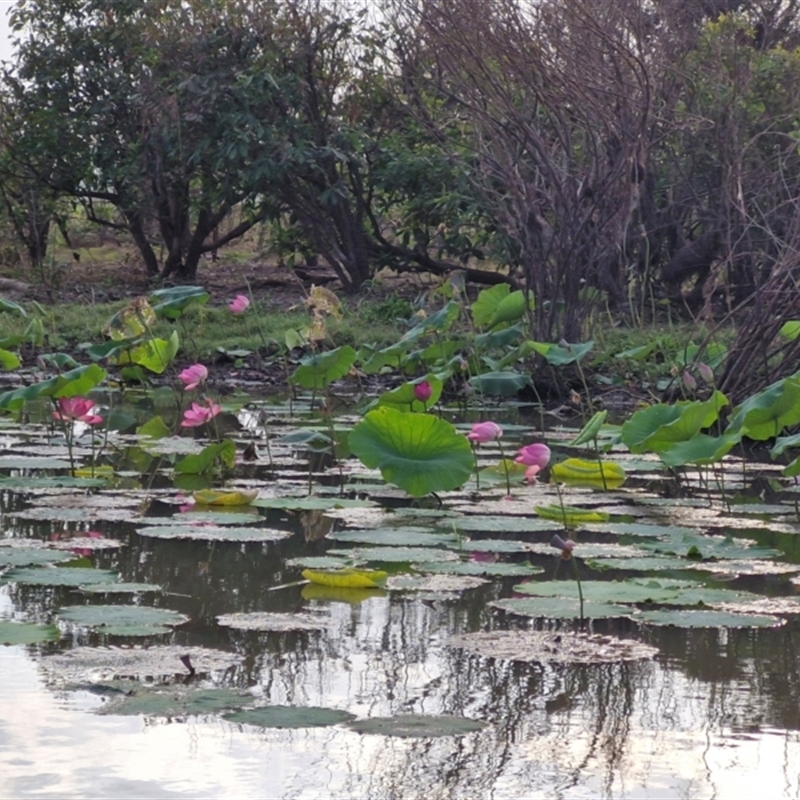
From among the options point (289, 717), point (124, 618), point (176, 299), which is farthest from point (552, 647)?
point (176, 299)

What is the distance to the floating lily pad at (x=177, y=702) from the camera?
2006 mm

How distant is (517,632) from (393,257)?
30.8 ft

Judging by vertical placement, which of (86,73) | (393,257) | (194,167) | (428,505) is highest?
(86,73)

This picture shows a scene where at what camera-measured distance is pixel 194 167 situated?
11.9m

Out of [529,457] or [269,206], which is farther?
[269,206]

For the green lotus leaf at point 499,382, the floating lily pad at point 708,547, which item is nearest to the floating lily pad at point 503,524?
the floating lily pad at point 708,547

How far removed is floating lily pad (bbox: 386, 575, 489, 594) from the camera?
114 inches

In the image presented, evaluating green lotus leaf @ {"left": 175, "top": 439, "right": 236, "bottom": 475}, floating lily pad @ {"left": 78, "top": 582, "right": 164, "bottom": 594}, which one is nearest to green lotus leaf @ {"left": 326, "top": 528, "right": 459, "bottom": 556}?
floating lily pad @ {"left": 78, "top": 582, "right": 164, "bottom": 594}

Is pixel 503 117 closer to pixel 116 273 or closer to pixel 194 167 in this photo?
pixel 194 167

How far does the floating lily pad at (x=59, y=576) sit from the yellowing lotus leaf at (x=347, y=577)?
393 mm

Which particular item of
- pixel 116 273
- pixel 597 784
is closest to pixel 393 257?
pixel 116 273

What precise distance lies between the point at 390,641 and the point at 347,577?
41cm

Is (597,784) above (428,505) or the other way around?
the other way around

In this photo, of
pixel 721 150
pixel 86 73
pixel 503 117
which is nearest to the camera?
pixel 503 117
